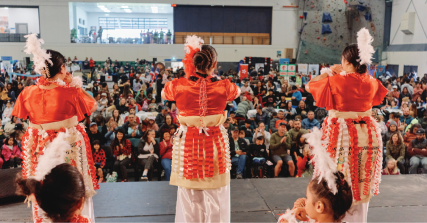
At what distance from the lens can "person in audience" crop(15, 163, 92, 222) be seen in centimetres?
147

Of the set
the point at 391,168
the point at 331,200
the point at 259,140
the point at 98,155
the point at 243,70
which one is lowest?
the point at 391,168

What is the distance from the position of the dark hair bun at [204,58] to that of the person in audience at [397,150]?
490cm

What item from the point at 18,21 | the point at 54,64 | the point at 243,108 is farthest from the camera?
the point at 18,21

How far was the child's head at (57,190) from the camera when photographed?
147 centimetres

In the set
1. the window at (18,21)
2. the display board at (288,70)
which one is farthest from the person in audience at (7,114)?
the window at (18,21)

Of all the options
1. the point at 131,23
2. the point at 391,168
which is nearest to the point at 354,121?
the point at 391,168

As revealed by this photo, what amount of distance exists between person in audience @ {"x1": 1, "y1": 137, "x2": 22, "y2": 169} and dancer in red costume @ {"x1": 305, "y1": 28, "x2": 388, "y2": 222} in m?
5.43

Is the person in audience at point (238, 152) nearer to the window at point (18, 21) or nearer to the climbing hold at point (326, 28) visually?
the climbing hold at point (326, 28)

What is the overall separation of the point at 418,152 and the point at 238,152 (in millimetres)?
3234

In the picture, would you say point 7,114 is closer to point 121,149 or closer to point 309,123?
point 121,149

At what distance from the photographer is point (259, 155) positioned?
6.19 m

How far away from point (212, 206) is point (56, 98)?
1410 mm

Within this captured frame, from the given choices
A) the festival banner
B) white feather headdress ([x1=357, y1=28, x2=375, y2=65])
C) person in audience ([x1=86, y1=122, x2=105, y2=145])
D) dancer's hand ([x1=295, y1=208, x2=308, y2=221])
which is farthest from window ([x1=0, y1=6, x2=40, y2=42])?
dancer's hand ([x1=295, y1=208, x2=308, y2=221])

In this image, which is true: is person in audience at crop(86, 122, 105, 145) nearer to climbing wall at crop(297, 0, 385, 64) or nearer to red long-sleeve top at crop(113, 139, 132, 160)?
red long-sleeve top at crop(113, 139, 132, 160)
